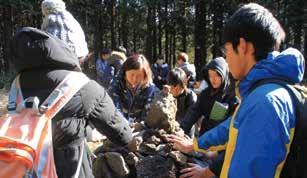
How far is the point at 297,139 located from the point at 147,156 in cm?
182

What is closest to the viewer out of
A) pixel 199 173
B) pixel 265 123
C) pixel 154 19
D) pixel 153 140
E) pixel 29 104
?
pixel 265 123

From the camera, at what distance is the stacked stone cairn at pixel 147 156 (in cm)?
359

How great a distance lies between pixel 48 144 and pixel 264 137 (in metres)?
1.15

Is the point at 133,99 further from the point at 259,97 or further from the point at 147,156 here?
the point at 259,97

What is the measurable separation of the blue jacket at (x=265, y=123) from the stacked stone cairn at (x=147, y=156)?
63.0 inches

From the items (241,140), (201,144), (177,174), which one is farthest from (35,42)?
(177,174)

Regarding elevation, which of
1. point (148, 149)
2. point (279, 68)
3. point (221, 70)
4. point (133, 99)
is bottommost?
point (148, 149)

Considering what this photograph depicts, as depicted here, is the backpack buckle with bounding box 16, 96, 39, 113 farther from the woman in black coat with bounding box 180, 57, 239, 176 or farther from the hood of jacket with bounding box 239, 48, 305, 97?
the woman in black coat with bounding box 180, 57, 239, 176

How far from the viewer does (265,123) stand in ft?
6.15

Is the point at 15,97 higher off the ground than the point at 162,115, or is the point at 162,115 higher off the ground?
the point at 15,97

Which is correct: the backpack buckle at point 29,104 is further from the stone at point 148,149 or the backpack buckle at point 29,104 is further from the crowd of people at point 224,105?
the stone at point 148,149

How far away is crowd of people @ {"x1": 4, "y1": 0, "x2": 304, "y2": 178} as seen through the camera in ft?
6.21

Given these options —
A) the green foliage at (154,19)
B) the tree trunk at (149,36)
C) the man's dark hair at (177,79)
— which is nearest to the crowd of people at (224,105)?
the man's dark hair at (177,79)

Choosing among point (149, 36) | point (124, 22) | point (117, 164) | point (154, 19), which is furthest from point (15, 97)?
point (124, 22)
